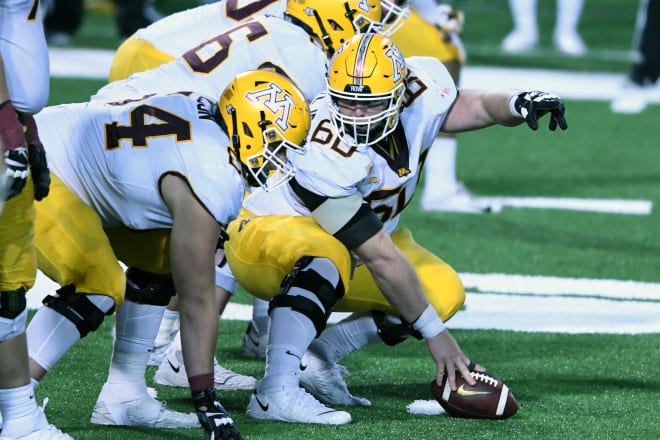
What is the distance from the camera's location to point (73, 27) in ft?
37.9

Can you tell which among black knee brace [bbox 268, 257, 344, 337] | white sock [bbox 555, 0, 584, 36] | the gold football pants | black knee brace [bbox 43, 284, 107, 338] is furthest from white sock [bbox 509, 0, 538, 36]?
black knee brace [bbox 43, 284, 107, 338]

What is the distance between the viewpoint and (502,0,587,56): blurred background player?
40.2 ft

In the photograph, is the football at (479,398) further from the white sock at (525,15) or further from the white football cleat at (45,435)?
the white sock at (525,15)

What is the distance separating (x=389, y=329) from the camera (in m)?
3.97

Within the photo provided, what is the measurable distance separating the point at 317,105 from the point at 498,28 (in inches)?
394

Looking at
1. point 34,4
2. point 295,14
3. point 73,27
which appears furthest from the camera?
point 73,27

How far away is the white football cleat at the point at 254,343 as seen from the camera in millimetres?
4488

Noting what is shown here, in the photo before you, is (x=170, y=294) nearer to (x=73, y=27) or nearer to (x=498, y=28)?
(x=73, y=27)

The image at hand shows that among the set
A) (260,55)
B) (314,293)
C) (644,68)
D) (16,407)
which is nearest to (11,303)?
(16,407)

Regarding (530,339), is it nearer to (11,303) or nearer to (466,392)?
(466,392)

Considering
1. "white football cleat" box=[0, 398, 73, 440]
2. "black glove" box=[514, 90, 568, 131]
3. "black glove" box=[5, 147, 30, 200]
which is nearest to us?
"black glove" box=[5, 147, 30, 200]

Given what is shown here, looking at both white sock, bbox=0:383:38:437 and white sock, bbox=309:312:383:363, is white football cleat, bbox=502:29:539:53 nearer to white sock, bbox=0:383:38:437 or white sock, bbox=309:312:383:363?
white sock, bbox=309:312:383:363

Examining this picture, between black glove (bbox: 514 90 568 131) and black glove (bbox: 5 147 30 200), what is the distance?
1.47m

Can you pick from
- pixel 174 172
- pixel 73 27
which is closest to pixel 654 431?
pixel 174 172
